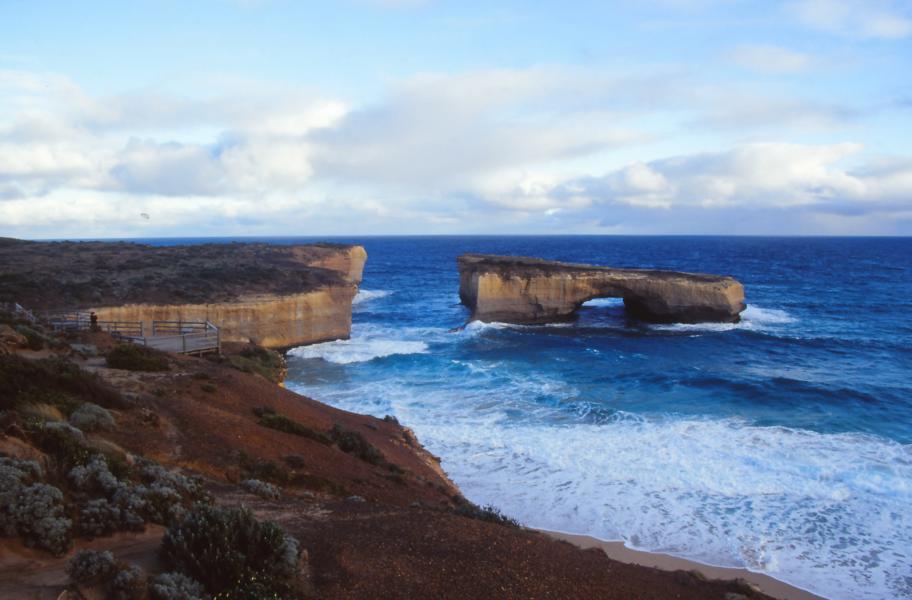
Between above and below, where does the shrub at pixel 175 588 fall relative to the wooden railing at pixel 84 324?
below

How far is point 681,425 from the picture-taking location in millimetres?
20438

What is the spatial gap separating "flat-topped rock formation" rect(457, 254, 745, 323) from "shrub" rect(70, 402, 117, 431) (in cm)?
3020

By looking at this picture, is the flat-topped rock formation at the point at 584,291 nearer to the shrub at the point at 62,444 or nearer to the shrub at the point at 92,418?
the shrub at the point at 92,418

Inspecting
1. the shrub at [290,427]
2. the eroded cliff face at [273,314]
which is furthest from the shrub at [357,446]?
the eroded cliff face at [273,314]

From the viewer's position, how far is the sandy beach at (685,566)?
37.9 ft

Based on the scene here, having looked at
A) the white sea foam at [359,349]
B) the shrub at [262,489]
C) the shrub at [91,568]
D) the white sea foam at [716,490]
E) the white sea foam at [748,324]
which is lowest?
the white sea foam at [716,490]

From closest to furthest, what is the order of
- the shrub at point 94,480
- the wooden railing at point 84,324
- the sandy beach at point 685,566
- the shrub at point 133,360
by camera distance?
the shrub at point 94,480 < the sandy beach at point 685,566 < the shrub at point 133,360 < the wooden railing at point 84,324

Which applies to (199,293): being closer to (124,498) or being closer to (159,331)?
(159,331)

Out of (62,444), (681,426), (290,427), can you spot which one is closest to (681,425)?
(681,426)

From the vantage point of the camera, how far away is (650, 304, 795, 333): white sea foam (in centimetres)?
3866

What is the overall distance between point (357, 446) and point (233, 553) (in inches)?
323

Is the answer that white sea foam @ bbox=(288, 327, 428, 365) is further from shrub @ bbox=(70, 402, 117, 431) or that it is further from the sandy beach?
the sandy beach

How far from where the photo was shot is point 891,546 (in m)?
13.1

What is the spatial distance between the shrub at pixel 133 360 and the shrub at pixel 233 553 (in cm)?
1084
